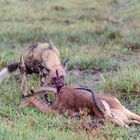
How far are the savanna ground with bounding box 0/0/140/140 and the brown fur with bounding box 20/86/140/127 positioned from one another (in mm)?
109

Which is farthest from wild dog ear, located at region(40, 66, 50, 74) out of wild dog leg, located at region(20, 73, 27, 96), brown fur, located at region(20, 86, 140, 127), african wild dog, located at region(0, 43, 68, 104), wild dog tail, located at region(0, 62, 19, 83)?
brown fur, located at region(20, 86, 140, 127)

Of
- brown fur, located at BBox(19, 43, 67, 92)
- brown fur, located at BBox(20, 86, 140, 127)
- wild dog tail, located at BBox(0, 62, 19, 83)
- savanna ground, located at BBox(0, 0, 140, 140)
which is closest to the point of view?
savanna ground, located at BBox(0, 0, 140, 140)

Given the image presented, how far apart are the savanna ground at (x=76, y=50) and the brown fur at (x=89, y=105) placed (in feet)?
0.36

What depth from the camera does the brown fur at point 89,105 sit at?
18.2 ft

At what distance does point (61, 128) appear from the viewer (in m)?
5.38

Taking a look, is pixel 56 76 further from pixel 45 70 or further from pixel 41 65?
pixel 41 65

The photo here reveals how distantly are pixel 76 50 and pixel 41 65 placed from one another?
2979 millimetres

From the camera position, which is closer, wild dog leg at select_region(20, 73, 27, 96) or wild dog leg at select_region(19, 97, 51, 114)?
wild dog leg at select_region(19, 97, 51, 114)

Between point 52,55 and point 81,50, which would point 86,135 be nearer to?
point 52,55

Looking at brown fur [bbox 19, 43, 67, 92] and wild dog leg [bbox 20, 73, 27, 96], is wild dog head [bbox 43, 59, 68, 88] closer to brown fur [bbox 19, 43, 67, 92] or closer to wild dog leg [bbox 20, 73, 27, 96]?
brown fur [bbox 19, 43, 67, 92]

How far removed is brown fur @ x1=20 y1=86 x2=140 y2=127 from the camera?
556 centimetres

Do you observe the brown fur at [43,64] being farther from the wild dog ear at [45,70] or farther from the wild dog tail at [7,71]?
the wild dog tail at [7,71]

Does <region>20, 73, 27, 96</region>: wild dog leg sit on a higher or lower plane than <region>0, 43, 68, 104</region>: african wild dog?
lower

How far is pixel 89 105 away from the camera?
5.77m
